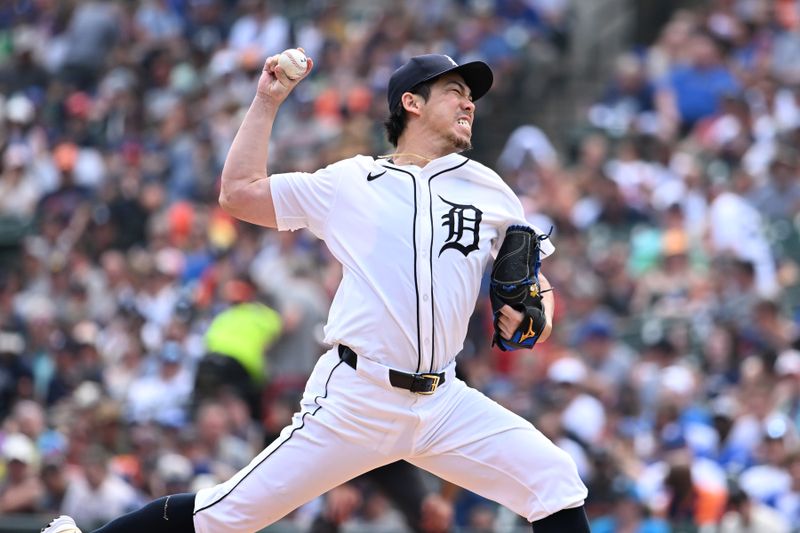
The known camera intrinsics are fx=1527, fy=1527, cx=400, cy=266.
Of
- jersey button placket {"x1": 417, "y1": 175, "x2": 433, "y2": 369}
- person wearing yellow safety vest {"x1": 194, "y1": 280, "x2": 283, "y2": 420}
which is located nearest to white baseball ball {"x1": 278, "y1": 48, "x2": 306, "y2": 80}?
jersey button placket {"x1": 417, "y1": 175, "x2": 433, "y2": 369}

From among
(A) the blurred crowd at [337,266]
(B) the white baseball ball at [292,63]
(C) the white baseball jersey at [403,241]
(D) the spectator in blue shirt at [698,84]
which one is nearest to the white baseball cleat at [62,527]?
(C) the white baseball jersey at [403,241]

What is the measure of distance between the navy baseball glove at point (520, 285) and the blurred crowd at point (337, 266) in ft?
11.8

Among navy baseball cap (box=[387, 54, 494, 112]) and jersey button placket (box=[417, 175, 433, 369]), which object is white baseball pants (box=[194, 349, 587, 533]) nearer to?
jersey button placket (box=[417, 175, 433, 369])

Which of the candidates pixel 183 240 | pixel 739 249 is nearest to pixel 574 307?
pixel 739 249

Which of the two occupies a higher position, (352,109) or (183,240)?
(352,109)

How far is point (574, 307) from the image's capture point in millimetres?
11562

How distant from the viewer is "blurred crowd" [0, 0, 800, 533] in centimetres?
988

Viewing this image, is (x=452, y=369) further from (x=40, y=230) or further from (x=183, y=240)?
(x=40, y=230)

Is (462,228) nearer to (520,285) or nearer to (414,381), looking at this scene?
(520,285)

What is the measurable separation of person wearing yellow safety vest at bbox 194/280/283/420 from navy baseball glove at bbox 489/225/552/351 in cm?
545

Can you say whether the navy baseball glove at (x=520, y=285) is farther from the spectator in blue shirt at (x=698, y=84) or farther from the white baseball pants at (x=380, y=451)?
the spectator in blue shirt at (x=698, y=84)

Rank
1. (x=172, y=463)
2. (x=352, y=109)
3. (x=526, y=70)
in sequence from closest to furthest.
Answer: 1. (x=172, y=463)
2. (x=352, y=109)
3. (x=526, y=70)

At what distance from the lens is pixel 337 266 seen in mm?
11922

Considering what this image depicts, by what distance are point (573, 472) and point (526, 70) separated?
1139 cm
